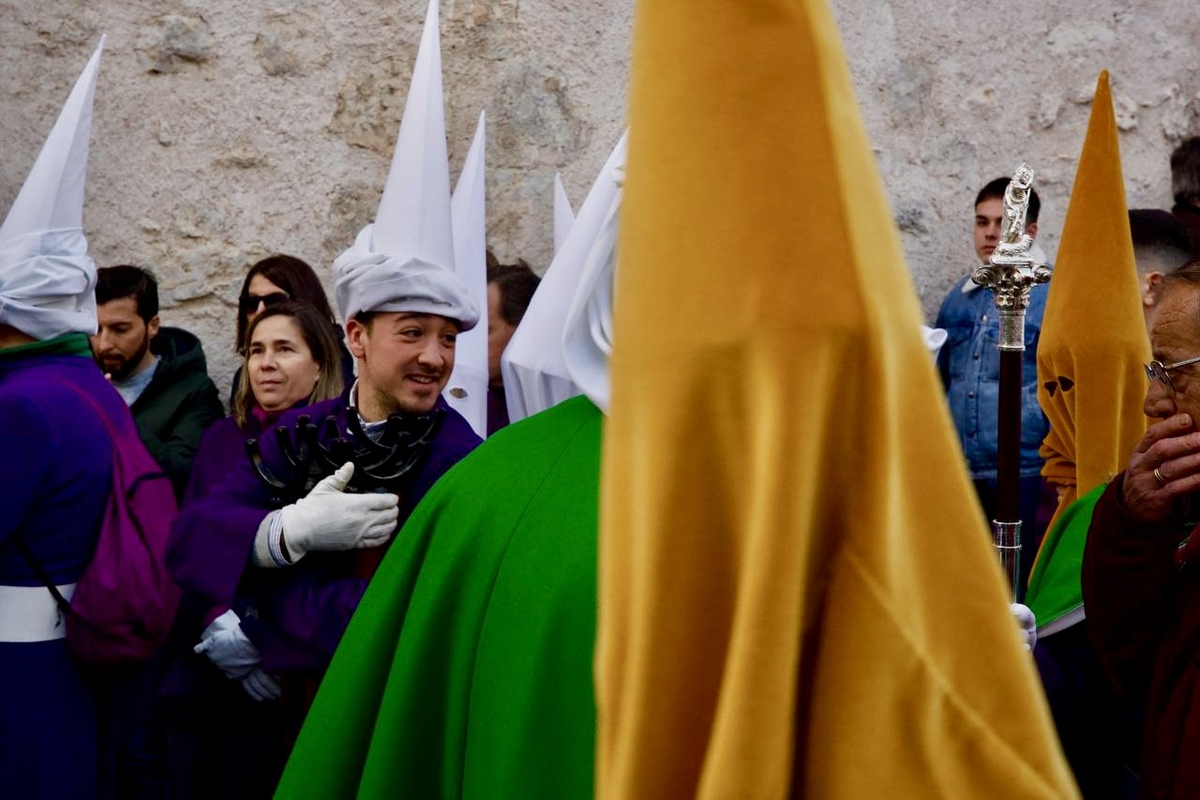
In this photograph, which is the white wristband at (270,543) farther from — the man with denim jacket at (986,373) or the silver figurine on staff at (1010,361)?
the man with denim jacket at (986,373)

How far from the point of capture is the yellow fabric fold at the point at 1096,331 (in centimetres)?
301

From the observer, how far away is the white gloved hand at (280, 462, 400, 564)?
2.77 metres

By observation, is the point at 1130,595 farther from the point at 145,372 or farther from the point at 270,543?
the point at 145,372

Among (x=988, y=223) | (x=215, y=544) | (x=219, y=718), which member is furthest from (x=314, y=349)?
(x=988, y=223)

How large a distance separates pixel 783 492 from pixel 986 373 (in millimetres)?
4396

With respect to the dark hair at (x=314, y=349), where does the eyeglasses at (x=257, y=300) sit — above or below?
above

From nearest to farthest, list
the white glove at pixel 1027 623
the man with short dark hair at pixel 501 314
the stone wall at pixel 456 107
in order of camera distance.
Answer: the white glove at pixel 1027 623 < the man with short dark hair at pixel 501 314 < the stone wall at pixel 456 107

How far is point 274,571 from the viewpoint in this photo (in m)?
2.96

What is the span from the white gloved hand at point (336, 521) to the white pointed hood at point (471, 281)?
898mm

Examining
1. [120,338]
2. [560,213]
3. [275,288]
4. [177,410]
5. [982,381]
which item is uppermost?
[560,213]

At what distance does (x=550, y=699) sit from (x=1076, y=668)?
4.65 feet

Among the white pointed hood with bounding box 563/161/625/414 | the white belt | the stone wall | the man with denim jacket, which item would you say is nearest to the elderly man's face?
the white pointed hood with bounding box 563/161/625/414

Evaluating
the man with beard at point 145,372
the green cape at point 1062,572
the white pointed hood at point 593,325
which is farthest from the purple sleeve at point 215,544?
the man with beard at point 145,372

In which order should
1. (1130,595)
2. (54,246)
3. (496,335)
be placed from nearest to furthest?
(1130,595) → (54,246) → (496,335)
